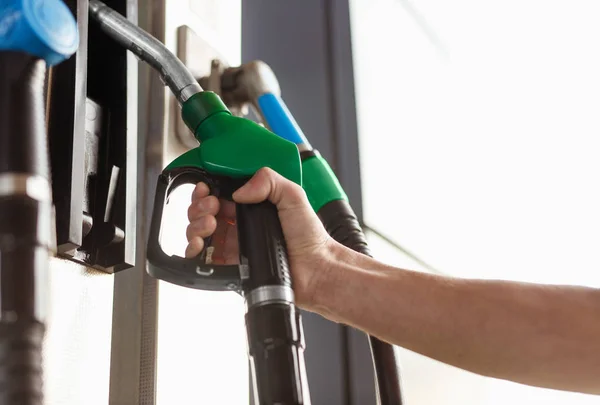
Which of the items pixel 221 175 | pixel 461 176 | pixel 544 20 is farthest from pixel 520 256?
pixel 221 175

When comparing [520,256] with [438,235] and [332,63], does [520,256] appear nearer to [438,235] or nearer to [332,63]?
[438,235]

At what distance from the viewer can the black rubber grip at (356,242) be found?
1.94 feet

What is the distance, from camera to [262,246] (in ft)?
1.40

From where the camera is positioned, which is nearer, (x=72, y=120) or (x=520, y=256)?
(x=72, y=120)

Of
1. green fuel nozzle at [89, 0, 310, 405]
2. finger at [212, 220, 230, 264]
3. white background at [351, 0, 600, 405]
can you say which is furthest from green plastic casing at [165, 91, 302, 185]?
white background at [351, 0, 600, 405]

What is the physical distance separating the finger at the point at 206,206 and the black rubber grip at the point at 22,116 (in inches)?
6.7

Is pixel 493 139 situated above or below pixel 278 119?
above

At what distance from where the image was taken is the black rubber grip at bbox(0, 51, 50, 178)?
32 centimetres

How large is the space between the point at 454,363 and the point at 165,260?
270 mm

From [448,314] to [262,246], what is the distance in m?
0.22

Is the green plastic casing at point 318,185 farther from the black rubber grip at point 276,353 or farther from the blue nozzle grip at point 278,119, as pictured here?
the black rubber grip at point 276,353

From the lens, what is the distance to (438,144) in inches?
51.8

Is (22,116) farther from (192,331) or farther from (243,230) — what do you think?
(192,331)

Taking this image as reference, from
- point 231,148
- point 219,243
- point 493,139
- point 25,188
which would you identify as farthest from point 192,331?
point 493,139
